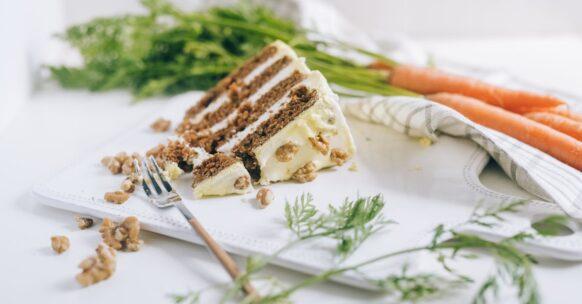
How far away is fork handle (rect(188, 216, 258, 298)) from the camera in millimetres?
1511

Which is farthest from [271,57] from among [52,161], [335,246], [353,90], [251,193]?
[335,246]

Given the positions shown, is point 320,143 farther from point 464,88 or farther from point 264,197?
point 464,88

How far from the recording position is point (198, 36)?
3365 millimetres

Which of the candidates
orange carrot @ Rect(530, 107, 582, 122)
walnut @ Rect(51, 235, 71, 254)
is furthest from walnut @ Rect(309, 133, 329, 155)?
orange carrot @ Rect(530, 107, 582, 122)

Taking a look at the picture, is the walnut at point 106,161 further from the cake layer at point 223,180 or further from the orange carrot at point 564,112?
the orange carrot at point 564,112

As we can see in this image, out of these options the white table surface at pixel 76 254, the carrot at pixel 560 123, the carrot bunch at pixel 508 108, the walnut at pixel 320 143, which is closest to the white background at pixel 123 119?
the white table surface at pixel 76 254

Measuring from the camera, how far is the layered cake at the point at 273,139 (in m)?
2.14

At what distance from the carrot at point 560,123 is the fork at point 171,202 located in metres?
1.42

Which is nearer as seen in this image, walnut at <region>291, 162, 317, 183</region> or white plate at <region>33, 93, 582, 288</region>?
white plate at <region>33, 93, 582, 288</region>

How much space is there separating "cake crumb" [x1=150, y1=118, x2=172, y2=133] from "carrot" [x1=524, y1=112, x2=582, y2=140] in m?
1.56

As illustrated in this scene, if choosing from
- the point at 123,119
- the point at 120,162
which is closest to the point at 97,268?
the point at 120,162

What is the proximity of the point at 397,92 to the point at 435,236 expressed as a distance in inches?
51.5

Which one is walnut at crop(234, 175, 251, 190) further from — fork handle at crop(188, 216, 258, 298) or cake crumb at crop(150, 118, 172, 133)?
cake crumb at crop(150, 118, 172, 133)

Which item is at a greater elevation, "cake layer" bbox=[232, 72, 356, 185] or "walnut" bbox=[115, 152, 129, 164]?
"cake layer" bbox=[232, 72, 356, 185]
